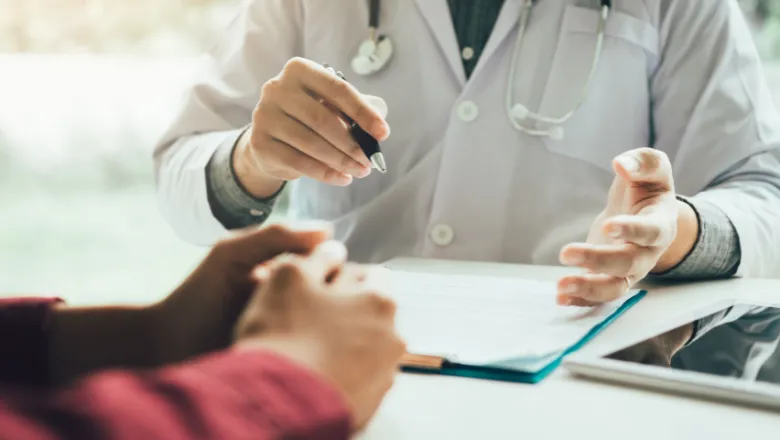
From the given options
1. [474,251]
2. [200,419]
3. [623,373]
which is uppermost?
[200,419]

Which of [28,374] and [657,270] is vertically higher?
[28,374]

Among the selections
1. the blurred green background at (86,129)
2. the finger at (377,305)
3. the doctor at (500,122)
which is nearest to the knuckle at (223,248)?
the finger at (377,305)

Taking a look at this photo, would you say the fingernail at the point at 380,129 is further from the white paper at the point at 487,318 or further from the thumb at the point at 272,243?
the thumb at the point at 272,243

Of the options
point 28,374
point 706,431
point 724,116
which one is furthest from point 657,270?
point 28,374

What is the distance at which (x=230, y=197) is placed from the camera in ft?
2.94

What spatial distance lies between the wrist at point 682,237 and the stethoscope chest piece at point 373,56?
15.6 inches

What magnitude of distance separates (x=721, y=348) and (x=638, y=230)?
128 millimetres

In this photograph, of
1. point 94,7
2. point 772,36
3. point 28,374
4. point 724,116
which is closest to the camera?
point 28,374

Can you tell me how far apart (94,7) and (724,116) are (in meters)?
0.99

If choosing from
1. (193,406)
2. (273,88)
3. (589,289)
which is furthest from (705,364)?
(273,88)

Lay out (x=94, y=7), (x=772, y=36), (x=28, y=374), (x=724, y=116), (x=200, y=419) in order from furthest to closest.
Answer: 1. (x=94, y=7)
2. (x=772, y=36)
3. (x=724, y=116)
4. (x=28, y=374)
5. (x=200, y=419)

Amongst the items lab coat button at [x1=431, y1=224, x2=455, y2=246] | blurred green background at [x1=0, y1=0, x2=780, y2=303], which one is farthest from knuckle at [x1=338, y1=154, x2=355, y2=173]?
blurred green background at [x1=0, y1=0, x2=780, y2=303]

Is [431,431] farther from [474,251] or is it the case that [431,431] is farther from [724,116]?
[724,116]

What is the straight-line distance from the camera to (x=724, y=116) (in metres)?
0.86
